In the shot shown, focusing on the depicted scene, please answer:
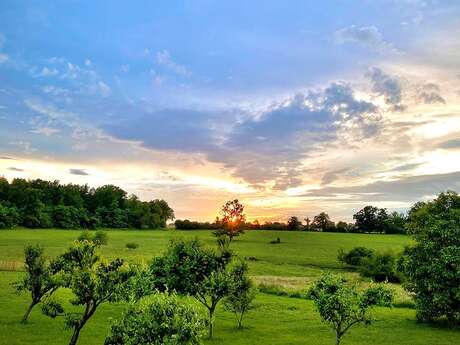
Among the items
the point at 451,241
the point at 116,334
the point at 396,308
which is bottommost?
the point at 396,308

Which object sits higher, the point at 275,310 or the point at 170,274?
the point at 170,274

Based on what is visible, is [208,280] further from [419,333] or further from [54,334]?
[419,333]

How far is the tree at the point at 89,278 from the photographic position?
3669 centimetres

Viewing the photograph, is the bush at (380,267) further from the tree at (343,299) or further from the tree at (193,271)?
the tree at (343,299)

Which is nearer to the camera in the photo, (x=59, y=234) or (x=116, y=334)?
(x=116, y=334)

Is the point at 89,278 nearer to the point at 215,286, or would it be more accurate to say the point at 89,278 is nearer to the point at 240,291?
the point at 215,286

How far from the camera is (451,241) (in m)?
55.5

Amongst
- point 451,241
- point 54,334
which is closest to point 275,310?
point 451,241

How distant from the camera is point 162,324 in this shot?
936 inches

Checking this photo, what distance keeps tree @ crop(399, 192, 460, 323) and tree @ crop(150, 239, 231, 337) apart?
912 inches

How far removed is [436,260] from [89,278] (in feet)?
128

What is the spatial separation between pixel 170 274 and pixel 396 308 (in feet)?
124

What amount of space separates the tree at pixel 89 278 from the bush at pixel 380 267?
284ft

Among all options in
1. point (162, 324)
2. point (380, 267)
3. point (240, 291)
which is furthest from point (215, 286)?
point (380, 267)
